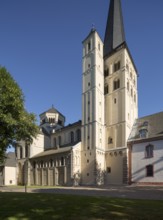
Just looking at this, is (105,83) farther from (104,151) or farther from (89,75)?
(104,151)

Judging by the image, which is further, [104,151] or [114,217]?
[104,151]

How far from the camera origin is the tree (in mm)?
29266

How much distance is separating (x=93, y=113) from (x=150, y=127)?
34.6 feet

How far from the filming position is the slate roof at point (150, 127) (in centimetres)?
4003

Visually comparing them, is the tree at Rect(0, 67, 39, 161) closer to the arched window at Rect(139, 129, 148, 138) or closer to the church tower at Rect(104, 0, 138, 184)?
the church tower at Rect(104, 0, 138, 184)

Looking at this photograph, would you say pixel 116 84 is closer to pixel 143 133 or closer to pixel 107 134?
pixel 107 134

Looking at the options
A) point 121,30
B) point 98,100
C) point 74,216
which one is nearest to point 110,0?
point 121,30

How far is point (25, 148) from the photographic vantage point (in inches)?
2322

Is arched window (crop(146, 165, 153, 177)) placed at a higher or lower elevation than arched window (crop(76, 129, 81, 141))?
lower

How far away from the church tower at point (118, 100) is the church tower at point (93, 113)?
142 centimetres

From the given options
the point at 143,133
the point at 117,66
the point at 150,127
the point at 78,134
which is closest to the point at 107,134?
the point at 143,133

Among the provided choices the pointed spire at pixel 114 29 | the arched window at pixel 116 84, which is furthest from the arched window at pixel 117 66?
the pointed spire at pixel 114 29

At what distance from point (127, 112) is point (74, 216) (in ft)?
122

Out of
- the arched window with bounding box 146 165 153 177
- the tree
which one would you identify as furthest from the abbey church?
the tree
